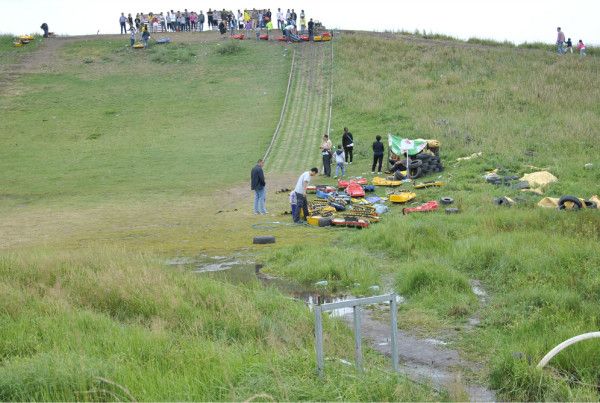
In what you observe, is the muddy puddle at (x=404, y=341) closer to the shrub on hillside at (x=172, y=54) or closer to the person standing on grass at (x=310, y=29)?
the shrub on hillside at (x=172, y=54)

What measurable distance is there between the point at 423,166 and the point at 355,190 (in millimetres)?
3527

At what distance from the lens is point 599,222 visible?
1633 cm

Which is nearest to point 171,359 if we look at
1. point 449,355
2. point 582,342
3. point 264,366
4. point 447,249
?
point 264,366

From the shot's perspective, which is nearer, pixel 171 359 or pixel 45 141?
pixel 171 359

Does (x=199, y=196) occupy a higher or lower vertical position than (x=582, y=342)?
lower

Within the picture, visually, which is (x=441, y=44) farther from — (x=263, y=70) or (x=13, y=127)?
(x=13, y=127)

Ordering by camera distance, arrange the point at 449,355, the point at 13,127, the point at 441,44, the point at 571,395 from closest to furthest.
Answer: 1. the point at 571,395
2. the point at 449,355
3. the point at 13,127
4. the point at 441,44

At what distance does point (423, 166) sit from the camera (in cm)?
2619

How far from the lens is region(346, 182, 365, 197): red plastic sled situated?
23.5m

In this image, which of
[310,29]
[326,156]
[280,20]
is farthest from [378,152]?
[280,20]

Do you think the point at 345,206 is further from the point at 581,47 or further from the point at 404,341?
the point at 581,47

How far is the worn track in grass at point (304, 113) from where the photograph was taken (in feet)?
104

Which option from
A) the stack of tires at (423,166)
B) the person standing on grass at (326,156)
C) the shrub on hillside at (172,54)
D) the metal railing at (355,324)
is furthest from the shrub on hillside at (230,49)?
the metal railing at (355,324)

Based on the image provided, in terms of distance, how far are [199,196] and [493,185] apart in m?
9.27
